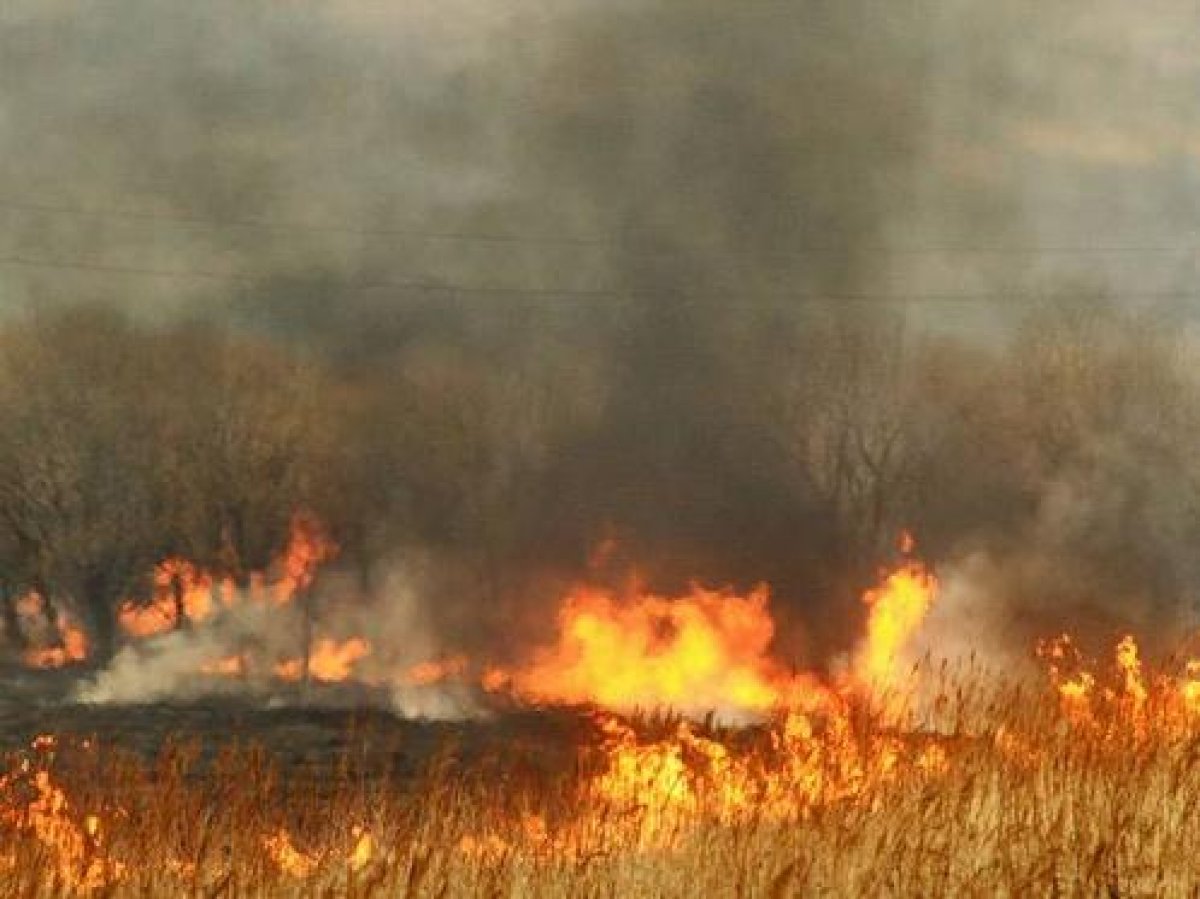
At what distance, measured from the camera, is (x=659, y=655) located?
164 ft

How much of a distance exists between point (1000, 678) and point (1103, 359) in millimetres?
49256

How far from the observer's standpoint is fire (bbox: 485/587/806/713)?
158ft

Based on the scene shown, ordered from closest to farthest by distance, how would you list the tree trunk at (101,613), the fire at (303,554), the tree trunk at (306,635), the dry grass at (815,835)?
the dry grass at (815,835) → the tree trunk at (101,613) → the fire at (303,554) → the tree trunk at (306,635)

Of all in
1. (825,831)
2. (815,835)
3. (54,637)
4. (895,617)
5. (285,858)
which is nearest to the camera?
(825,831)

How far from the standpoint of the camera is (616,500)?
5262 cm

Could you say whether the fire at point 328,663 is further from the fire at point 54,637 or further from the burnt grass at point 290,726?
the fire at point 54,637

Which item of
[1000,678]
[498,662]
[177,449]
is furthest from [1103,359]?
[1000,678]

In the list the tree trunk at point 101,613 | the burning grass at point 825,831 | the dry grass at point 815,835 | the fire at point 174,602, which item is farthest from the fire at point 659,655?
the dry grass at point 815,835

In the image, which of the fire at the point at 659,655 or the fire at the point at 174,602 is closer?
the fire at the point at 659,655

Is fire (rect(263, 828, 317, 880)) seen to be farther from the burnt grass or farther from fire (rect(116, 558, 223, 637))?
fire (rect(116, 558, 223, 637))

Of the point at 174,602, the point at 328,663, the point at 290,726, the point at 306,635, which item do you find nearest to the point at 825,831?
the point at 290,726

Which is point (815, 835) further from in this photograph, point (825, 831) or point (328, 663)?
point (328, 663)

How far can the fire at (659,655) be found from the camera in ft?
158

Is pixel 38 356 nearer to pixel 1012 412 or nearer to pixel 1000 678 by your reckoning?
pixel 1012 412
